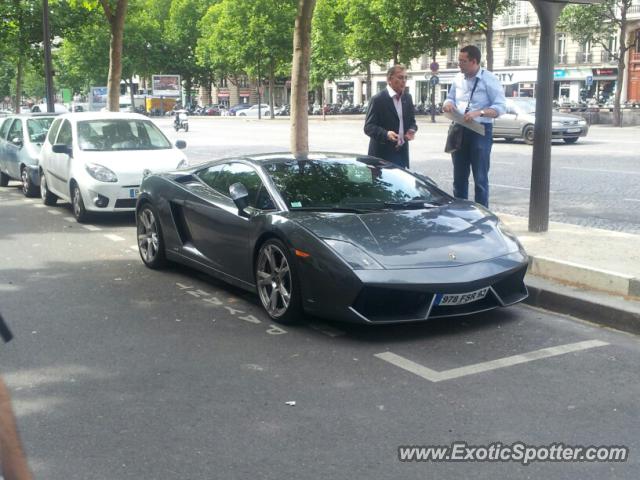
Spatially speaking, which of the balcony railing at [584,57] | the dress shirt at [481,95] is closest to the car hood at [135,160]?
the dress shirt at [481,95]

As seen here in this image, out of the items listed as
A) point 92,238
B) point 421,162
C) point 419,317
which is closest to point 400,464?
point 419,317

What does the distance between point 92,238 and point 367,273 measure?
19.0 feet

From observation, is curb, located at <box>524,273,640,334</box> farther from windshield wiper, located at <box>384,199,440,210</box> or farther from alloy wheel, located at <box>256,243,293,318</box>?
alloy wheel, located at <box>256,243,293,318</box>

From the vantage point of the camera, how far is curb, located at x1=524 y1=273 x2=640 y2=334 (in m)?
5.86

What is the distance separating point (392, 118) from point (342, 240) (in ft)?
12.7

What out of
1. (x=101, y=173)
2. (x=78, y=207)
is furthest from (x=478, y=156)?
(x=78, y=207)

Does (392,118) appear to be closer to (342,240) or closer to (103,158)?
(342,240)

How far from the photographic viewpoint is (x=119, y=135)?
12.2 m

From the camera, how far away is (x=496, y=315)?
627 centimetres

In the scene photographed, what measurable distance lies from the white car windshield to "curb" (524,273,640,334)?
704 centimetres

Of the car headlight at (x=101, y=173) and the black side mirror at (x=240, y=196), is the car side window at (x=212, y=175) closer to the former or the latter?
the black side mirror at (x=240, y=196)

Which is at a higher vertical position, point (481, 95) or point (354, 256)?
point (481, 95)

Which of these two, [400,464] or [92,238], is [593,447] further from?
[92,238]

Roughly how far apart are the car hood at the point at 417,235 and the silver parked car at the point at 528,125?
18.0 metres
